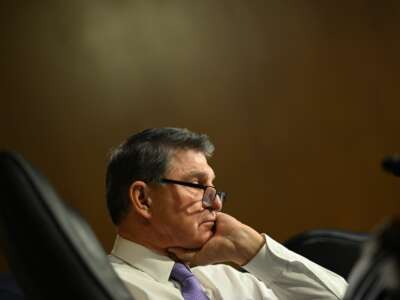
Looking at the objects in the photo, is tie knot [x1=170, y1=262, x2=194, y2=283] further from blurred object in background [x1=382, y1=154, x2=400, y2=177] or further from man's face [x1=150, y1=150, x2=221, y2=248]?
blurred object in background [x1=382, y1=154, x2=400, y2=177]

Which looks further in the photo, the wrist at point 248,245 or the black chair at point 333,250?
the black chair at point 333,250

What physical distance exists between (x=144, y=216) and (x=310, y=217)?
4.43 feet

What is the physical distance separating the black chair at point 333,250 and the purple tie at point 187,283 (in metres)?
0.44

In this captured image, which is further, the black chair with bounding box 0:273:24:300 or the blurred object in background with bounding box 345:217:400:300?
the black chair with bounding box 0:273:24:300

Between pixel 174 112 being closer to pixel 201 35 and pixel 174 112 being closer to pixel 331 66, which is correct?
pixel 201 35

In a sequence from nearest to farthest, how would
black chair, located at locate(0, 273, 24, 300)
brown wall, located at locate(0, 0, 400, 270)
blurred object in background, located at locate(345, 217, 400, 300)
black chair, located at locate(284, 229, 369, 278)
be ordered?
blurred object in background, located at locate(345, 217, 400, 300), black chair, located at locate(0, 273, 24, 300), black chair, located at locate(284, 229, 369, 278), brown wall, located at locate(0, 0, 400, 270)

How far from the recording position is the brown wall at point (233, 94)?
265cm

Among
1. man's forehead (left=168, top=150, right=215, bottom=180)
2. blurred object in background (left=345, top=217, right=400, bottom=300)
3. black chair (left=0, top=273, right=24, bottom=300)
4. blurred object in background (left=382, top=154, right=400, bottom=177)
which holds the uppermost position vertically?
blurred object in background (left=382, top=154, right=400, bottom=177)

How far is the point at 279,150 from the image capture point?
110 inches

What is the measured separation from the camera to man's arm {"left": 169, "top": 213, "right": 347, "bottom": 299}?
1.57m

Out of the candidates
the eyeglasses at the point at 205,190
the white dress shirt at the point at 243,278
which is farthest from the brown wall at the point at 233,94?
the eyeglasses at the point at 205,190

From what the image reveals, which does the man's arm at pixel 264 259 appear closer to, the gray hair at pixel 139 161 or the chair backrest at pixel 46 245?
the gray hair at pixel 139 161

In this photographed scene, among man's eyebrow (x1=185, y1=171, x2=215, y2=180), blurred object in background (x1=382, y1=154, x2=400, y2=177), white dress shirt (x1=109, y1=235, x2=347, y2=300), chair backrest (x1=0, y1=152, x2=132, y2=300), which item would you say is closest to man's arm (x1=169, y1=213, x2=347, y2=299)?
white dress shirt (x1=109, y1=235, x2=347, y2=300)

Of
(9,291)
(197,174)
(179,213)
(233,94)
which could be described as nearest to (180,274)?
(179,213)
